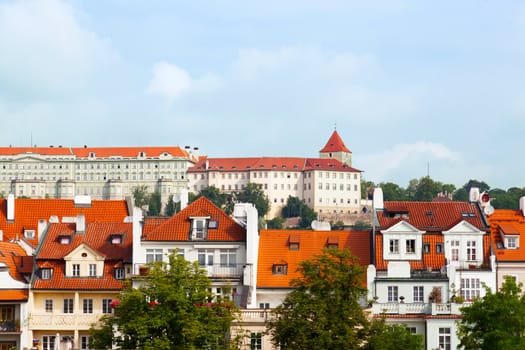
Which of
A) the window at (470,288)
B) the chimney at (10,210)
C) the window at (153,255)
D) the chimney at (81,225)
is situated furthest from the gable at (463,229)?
the chimney at (10,210)

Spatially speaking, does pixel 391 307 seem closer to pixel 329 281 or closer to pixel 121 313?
pixel 329 281

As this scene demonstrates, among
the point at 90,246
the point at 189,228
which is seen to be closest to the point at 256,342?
the point at 189,228

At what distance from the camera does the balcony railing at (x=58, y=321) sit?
6956 centimetres

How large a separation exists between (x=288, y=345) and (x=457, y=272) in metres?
15.2

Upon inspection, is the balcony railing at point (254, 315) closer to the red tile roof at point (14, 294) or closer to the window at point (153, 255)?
the window at point (153, 255)

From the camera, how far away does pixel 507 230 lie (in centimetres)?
7331

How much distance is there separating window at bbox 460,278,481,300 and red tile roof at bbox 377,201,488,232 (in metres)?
3.13

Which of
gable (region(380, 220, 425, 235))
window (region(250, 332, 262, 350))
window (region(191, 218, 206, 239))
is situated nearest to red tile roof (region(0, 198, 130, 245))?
window (region(191, 218, 206, 239))

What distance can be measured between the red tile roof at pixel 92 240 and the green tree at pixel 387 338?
664 inches

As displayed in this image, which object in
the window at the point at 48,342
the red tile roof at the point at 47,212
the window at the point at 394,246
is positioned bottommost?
the window at the point at 48,342

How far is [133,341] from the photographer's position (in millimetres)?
58969

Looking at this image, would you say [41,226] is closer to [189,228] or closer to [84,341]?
[84,341]

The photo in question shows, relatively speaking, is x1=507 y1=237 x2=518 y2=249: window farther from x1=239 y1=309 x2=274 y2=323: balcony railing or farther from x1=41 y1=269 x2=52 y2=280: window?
x1=41 y1=269 x2=52 y2=280: window

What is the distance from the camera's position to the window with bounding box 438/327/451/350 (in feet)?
215
